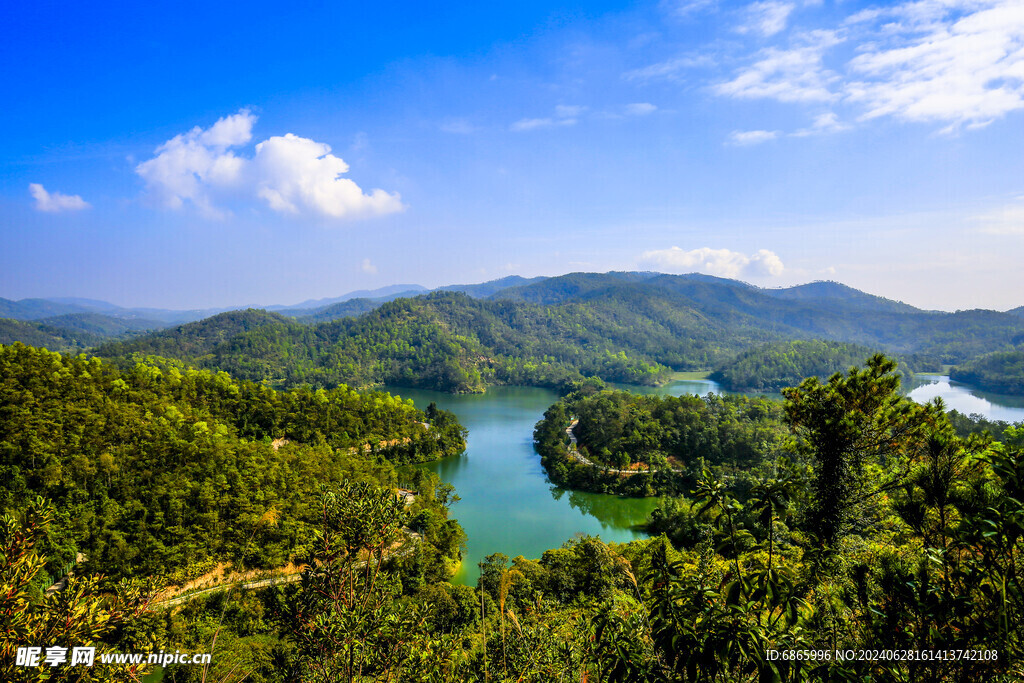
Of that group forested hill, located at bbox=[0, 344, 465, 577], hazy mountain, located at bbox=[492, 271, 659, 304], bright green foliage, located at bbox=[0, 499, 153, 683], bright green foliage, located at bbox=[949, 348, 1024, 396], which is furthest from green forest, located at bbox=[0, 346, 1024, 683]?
hazy mountain, located at bbox=[492, 271, 659, 304]

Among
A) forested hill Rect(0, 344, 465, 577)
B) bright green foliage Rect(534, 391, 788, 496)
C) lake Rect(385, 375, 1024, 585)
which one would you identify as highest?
forested hill Rect(0, 344, 465, 577)

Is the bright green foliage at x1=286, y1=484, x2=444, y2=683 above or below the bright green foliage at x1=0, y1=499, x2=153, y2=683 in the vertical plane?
below

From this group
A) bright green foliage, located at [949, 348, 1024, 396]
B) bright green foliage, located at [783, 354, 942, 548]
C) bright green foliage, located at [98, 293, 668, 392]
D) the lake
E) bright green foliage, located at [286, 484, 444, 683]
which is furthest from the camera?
bright green foliage, located at [98, 293, 668, 392]

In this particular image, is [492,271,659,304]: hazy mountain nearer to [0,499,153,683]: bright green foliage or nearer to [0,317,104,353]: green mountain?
[0,317,104,353]: green mountain

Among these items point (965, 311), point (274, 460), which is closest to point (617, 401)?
point (274, 460)

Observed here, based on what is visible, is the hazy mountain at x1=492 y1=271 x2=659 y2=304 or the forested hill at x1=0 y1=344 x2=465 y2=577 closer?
the forested hill at x1=0 y1=344 x2=465 y2=577

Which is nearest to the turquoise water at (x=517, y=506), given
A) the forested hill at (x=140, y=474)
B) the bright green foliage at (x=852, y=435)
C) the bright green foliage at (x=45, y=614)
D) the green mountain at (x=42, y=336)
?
the forested hill at (x=140, y=474)

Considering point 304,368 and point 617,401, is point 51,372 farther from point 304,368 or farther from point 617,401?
point 304,368
